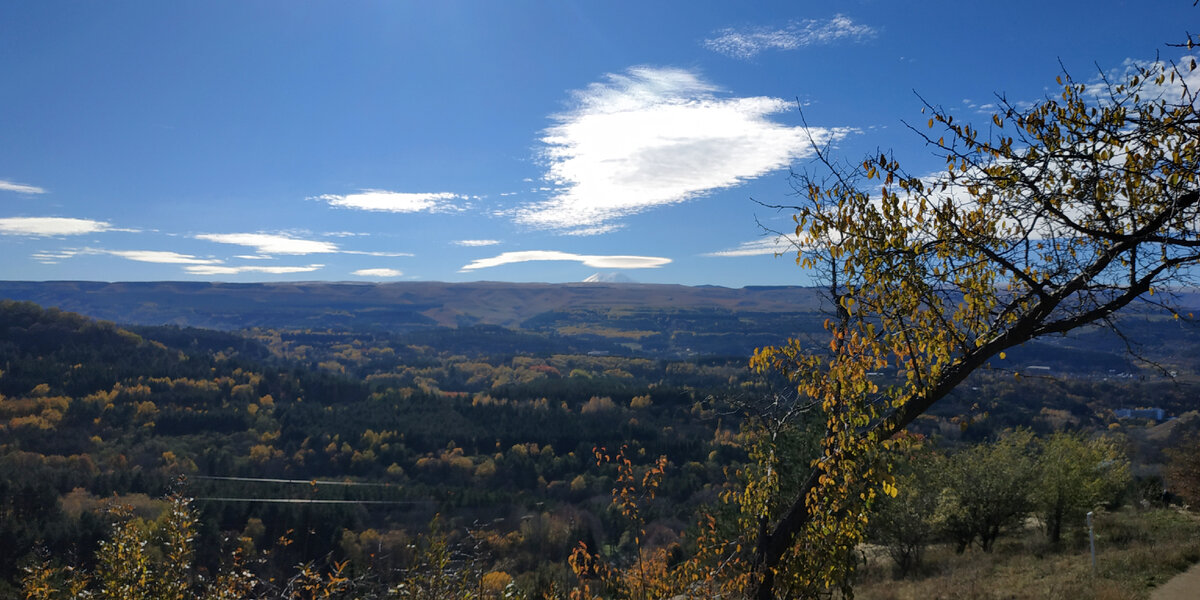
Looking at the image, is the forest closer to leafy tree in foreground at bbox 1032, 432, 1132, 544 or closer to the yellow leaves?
leafy tree in foreground at bbox 1032, 432, 1132, 544

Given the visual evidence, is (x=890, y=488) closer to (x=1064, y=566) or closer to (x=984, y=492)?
(x=1064, y=566)

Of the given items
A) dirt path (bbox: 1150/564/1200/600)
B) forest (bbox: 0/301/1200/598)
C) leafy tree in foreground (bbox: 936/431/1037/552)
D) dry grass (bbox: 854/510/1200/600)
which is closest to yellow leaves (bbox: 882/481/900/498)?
dry grass (bbox: 854/510/1200/600)

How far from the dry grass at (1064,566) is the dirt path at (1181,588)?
244mm

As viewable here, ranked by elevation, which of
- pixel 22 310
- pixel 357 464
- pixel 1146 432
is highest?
pixel 22 310

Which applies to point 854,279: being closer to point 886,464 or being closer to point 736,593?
point 886,464

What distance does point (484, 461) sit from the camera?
107250mm

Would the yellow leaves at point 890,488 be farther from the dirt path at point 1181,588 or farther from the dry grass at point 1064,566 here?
the dirt path at point 1181,588

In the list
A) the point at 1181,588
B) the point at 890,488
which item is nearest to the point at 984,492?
the point at 1181,588

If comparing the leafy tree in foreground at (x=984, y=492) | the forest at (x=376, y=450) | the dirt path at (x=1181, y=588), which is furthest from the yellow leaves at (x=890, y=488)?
the leafy tree in foreground at (x=984, y=492)

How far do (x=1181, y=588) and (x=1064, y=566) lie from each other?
5.04m

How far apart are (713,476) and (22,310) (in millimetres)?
189078

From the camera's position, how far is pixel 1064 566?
21500mm

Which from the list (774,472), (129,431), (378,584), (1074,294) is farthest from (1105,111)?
(129,431)

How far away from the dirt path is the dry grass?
0.24m
